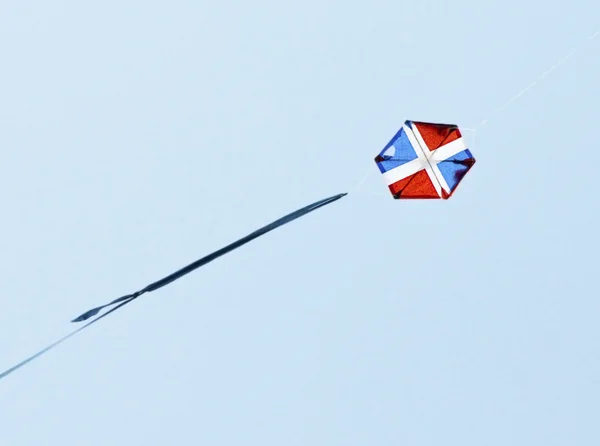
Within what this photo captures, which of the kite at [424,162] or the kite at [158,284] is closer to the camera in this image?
the kite at [158,284]

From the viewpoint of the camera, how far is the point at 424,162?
606 inches

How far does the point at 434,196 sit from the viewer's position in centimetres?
1553

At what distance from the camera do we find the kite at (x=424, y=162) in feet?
49.8

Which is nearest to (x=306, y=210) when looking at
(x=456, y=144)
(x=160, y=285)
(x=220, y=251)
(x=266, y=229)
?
(x=266, y=229)

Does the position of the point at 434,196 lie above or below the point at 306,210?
below

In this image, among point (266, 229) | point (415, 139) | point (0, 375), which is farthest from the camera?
point (415, 139)

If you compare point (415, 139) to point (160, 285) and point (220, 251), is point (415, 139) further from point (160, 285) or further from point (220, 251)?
point (160, 285)

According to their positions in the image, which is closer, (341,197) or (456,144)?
(341,197)

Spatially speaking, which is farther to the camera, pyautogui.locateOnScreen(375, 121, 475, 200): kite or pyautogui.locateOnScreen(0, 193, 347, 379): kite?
pyautogui.locateOnScreen(375, 121, 475, 200): kite

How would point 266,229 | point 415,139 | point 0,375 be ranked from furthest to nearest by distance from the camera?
point 415,139
point 266,229
point 0,375

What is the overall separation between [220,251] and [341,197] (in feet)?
8.88

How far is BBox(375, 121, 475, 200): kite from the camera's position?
15180mm

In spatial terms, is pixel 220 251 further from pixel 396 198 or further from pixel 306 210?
pixel 396 198

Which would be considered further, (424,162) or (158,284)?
(424,162)
